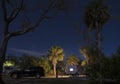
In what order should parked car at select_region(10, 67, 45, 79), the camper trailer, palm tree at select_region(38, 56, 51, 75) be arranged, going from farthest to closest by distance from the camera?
palm tree at select_region(38, 56, 51, 75)
the camper trailer
parked car at select_region(10, 67, 45, 79)

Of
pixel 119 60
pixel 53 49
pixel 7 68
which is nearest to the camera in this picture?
pixel 119 60

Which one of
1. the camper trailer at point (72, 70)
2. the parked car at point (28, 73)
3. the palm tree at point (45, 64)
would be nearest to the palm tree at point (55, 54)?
the palm tree at point (45, 64)

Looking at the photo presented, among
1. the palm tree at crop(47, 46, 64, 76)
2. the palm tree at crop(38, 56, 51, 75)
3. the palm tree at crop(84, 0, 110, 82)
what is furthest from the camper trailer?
the palm tree at crop(47, 46, 64, 76)

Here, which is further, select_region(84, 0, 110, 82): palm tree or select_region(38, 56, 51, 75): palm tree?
select_region(38, 56, 51, 75): palm tree

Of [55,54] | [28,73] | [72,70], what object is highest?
[55,54]

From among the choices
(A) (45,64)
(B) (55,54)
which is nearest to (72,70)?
(A) (45,64)

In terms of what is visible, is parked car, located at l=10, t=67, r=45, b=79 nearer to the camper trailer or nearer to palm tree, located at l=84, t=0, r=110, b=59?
the camper trailer

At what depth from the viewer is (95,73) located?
32938 millimetres

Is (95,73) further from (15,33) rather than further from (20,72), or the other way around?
(20,72)

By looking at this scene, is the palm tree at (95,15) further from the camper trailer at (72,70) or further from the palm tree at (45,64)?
the palm tree at (45,64)

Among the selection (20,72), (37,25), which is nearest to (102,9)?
(20,72)

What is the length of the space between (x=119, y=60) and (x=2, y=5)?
1517cm

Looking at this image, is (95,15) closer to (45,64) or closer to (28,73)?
(28,73)

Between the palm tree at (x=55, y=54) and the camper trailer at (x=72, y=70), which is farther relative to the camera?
the palm tree at (x=55, y=54)
